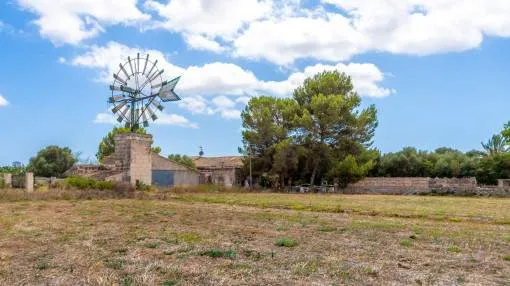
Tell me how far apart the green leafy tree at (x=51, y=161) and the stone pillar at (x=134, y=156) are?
1077 inches

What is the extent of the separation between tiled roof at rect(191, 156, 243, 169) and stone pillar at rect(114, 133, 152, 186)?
15.6 meters

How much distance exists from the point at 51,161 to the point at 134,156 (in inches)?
1219

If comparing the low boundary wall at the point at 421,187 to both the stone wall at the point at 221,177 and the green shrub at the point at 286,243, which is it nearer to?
the stone wall at the point at 221,177

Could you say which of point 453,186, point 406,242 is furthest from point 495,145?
point 406,242

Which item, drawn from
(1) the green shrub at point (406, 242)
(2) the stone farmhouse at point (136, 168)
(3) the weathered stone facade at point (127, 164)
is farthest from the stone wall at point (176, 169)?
(1) the green shrub at point (406, 242)

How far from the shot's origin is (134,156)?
156 feet

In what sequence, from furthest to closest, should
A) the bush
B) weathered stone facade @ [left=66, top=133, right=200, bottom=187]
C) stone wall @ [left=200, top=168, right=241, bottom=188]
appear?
stone wall @ [left=200, top=168, right=241, bottom=188], weathered stone facade @ [left=66, top=133, right=200, bottom=187], the bush

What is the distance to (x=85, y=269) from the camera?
30.2 feet

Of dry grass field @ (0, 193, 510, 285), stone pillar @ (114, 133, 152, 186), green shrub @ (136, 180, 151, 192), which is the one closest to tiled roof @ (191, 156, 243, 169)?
stone pillar @ (114, 133, 152, 186)

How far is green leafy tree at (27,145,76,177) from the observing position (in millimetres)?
71312

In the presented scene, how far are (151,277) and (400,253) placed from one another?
5406mm

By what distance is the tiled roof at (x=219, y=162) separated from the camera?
63916 mm

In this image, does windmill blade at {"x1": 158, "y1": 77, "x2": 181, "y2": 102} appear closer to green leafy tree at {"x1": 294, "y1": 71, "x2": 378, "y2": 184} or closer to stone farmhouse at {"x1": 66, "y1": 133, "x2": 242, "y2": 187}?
stone farmhouse at {"x1": 66, "y1": 133, "x2": 242, "y2": 187}

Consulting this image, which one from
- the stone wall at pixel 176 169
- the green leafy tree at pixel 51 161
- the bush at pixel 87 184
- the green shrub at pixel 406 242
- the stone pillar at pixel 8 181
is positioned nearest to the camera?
the green shrub at pixel 406 242
